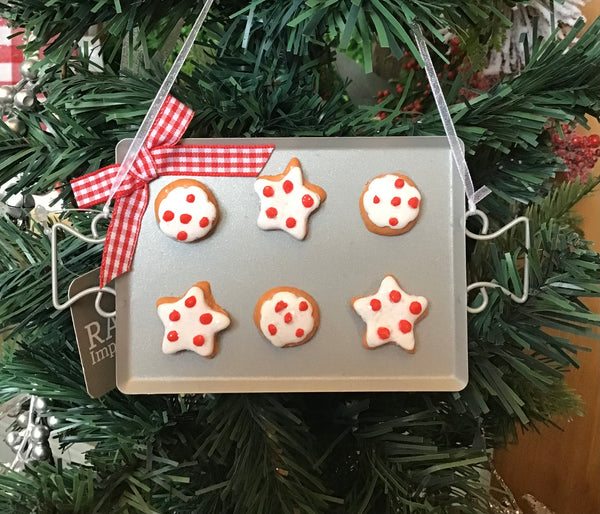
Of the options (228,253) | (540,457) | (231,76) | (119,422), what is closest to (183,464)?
(119,422)

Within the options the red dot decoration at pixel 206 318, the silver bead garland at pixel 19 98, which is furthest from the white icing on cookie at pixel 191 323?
the silver bead garland at pixel 19 98

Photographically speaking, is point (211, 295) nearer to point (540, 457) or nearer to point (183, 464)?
point (183, 464)

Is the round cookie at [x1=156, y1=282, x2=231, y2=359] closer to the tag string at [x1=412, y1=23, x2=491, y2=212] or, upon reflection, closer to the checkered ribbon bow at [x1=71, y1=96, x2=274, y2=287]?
the checkered ribbon bow at [x1=71, y1=96, x2=274, y2=287]

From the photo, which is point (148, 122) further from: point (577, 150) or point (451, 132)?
point (577, 150)

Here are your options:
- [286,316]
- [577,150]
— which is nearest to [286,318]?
[286,316]

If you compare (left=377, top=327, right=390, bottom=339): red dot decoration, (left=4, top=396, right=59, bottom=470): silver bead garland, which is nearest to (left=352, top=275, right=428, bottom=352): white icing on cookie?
(left=377, top=327, right=390, bottom=339): red dot decoration

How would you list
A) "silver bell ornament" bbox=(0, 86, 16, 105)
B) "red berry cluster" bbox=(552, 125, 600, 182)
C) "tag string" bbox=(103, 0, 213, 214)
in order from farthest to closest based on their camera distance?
"red berry cluster" bbox=(552, 125, 600, 182) → "silver bell ornament" bbox=(0, 86, 16, 105) → "tag string" bbox=(103, 0, 213, 214)
